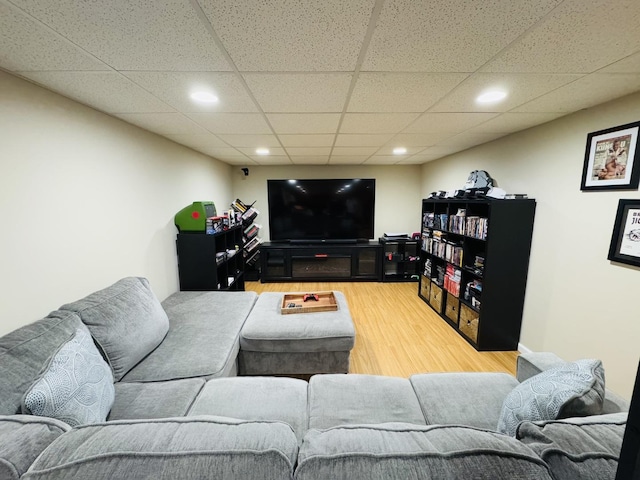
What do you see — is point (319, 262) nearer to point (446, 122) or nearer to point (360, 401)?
point (446, 122)

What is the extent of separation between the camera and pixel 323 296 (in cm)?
265

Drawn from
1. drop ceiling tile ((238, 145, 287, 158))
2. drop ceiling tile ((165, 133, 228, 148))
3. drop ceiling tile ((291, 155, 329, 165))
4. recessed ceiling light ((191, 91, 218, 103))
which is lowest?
recessed ceiling light ((191, 91, 218, 103))

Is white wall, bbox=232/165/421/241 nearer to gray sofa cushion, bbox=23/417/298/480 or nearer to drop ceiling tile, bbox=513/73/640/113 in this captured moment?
drop ceiling tile, bbox=513/73/640/113

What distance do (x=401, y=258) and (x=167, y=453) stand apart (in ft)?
14.5

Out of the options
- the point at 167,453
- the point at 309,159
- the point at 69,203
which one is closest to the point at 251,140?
the point at 309,159

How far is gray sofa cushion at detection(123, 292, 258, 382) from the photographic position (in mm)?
1477

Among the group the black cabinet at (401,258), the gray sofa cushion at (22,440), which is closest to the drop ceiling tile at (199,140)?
the gray sofa cushion at (22,440)

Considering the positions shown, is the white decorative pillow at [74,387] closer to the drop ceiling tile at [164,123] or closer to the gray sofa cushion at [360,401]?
the gray sofa cushion at [360,401]

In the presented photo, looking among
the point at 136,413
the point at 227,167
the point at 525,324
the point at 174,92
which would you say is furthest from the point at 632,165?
the point at 227,167

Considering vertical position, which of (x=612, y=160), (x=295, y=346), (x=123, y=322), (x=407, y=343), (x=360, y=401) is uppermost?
(x=612, y=160)

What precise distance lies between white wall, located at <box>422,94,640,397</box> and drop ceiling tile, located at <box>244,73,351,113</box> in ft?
6.09

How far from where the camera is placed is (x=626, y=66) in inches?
48.3

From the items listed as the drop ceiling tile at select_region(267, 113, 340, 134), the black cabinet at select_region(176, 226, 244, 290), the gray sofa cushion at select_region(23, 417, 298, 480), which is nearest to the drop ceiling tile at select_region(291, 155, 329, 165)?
the drop ceiling tile at select_region(267, 113, 340, 134)

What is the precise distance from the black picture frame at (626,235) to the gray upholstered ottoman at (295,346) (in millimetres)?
1849
